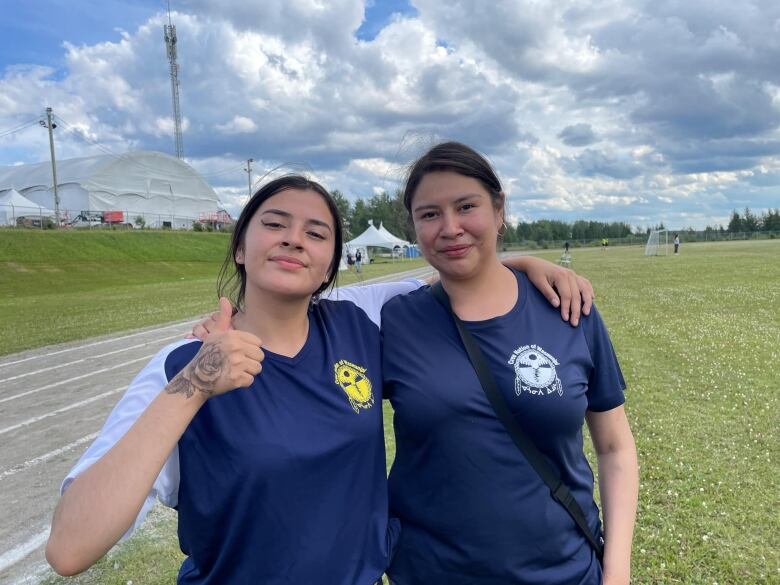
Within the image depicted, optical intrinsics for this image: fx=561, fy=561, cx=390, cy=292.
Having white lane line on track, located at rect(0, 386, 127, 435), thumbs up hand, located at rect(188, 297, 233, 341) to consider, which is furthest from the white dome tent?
thumbs up hand, located at rect(188, 297, 233, 341)

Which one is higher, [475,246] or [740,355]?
[475,246]

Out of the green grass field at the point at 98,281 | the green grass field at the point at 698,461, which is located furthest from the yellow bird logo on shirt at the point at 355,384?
the green grass field at the point at 98,281

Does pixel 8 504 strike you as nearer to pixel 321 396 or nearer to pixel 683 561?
pixel 321 396

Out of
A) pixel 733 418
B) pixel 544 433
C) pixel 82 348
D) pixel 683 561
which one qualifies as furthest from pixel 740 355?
pixel 82 348

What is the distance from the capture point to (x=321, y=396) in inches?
72.1

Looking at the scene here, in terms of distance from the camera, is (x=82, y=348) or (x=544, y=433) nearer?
(x=544, y=433)

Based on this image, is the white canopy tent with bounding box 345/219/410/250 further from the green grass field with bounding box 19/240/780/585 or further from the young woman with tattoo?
the young woman with tattoo

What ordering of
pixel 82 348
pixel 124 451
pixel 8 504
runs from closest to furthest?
pixel 124 451, pixel 8 504, pixel 82 348

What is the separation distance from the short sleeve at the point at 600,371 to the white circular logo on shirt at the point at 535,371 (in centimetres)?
22

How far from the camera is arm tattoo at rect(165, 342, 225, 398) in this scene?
1569mm

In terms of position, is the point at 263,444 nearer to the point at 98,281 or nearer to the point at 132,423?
the point at 132,423

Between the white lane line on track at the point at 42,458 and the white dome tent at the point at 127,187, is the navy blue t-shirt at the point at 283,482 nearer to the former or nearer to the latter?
the white lane line on track at the point at 42,458

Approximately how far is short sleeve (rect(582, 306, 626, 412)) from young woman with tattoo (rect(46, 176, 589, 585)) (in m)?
0.11

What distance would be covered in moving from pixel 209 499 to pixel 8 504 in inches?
174
